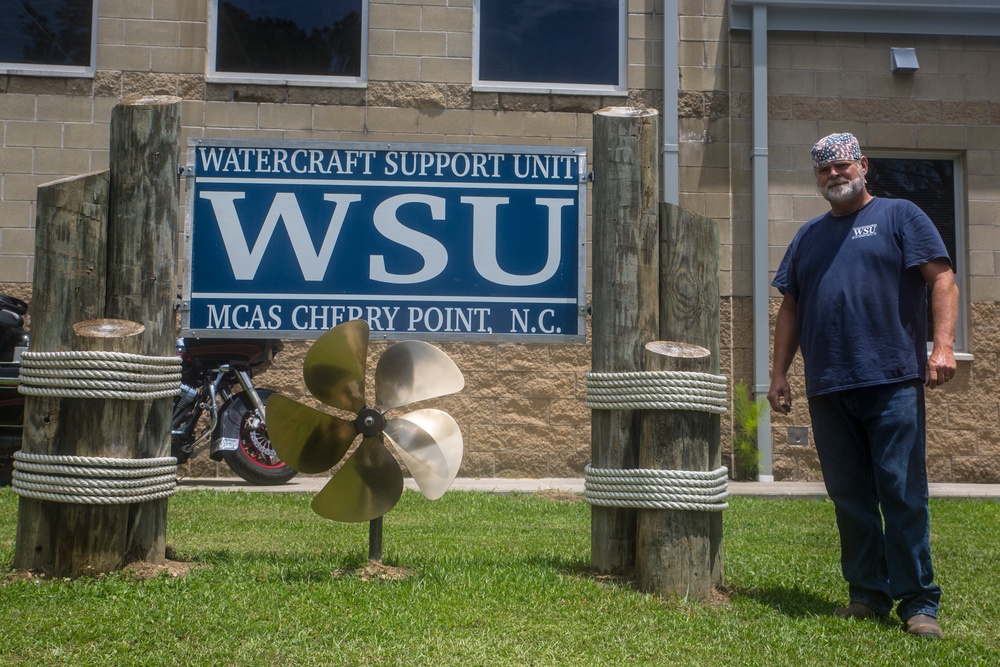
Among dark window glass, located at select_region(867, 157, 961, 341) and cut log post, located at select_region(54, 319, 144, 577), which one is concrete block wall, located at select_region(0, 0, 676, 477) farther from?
cut log post, located at select_region(54, 319, 144, 577)

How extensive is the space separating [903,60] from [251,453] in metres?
6.91

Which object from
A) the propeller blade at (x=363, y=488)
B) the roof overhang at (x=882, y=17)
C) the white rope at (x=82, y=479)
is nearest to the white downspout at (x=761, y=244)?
the roof overhang at (x=882, y=17)

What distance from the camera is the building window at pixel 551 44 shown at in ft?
31.1

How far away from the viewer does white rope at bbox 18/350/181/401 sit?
12.6 feet

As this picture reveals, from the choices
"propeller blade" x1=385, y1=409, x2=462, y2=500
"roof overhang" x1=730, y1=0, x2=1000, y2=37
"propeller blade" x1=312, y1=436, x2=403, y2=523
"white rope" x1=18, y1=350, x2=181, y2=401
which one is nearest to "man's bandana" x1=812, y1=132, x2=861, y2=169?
"propeller blade" x1=385, y1=409, x2=462, y2=500

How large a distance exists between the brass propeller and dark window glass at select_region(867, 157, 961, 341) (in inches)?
270

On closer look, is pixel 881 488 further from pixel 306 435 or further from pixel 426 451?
pixel 306 435

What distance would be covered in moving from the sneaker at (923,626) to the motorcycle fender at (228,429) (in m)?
5.57

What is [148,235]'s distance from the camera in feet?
13.5

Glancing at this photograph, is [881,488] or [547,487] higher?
[881,488]

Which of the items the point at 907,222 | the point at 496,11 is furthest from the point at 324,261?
the point at 496,11

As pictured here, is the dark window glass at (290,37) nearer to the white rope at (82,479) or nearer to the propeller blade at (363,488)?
the propeller blade at (363,488)

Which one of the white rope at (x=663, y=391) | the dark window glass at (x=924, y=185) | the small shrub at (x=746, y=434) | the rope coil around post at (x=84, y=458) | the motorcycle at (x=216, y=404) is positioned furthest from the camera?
the dark window glass at (x=924, y=185)

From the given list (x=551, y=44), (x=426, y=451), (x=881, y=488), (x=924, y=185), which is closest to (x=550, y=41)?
(x=551, y=44)
